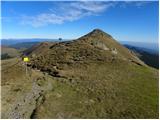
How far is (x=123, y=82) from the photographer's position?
3803 centimetres

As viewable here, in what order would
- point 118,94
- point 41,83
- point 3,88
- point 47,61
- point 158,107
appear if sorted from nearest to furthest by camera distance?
1. point 158,107
2. point 118,94
3. point 3,88
4. point 41,83
5. point 47,61

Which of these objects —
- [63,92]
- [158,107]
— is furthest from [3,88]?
[158,107]

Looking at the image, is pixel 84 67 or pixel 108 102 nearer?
pixel 108 102

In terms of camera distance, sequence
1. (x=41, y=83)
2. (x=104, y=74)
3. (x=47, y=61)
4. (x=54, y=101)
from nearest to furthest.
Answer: (x=54, y=101), (x=41, y=83), (x=104, y=74), (x=47, y=61)

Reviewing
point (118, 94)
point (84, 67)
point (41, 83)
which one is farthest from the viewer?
point (84, 67)

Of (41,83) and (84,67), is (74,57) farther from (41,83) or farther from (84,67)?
(41,83)

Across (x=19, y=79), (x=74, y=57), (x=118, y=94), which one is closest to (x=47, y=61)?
(x=74, y=57)

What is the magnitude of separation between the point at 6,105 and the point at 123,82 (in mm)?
19249

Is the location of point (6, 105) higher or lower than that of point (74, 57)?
lower

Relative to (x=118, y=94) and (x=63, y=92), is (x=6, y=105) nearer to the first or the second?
(x=63, y=92)

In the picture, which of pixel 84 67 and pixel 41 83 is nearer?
pixel 41 83

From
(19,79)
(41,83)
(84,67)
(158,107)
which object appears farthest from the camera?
(84,67)

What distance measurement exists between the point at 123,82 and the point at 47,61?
2471 centimetres

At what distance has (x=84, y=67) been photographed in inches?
1939
